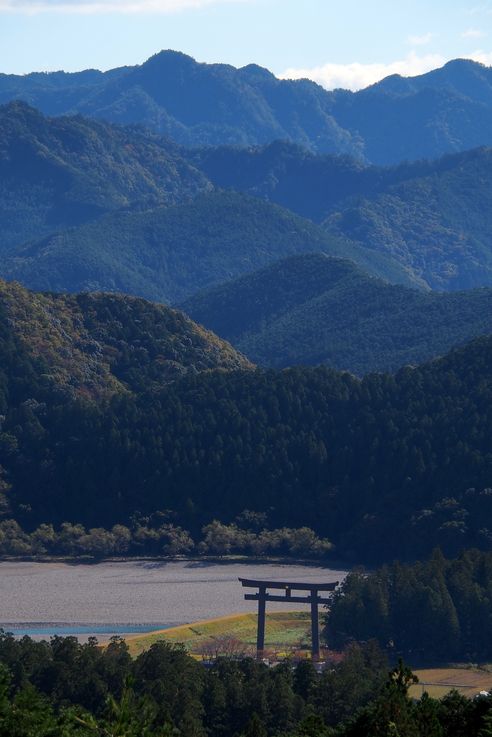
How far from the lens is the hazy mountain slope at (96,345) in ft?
431

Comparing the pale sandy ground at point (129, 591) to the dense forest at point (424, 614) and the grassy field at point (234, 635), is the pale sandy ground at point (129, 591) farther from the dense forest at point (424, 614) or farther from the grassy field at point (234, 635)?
the dense forest at point (424, 614)

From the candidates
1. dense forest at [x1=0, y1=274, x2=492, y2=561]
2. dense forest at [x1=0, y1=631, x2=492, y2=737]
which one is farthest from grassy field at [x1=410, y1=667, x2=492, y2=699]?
dense forest at [x1=0, y1=274, x2=492, y2=561]

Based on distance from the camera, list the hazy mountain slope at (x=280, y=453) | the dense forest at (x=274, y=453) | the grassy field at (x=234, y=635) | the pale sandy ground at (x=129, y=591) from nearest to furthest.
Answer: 1. the grassy field at (x=234, y=635)
2. the pale sandy ground at (x=129, y=591)
3. the dense forest at (x=274, y=453)
4. the hazy mountain slope at (x=280, y=453)

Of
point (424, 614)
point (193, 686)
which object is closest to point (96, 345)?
point (424, 614)

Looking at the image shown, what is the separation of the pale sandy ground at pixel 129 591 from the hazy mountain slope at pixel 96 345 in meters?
25.5

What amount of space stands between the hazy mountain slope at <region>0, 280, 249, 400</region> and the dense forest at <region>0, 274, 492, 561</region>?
256 centimetres

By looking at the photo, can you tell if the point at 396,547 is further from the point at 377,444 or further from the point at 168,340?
the point at 168,340

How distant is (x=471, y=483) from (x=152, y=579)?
19.2 m

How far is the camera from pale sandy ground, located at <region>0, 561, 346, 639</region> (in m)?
90.8

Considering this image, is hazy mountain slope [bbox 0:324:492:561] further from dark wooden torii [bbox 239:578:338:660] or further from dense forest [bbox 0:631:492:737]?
dense forest [bbox 0:631:492:737]

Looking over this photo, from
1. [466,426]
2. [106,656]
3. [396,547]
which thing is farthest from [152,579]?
[106,656]

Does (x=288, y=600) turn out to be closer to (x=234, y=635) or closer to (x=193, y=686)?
(x=234, y=635)

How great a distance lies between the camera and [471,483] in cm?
10606

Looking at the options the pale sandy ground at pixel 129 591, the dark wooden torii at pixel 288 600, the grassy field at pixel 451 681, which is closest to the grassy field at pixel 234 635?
the dark wooden torii at pixel 288 600
